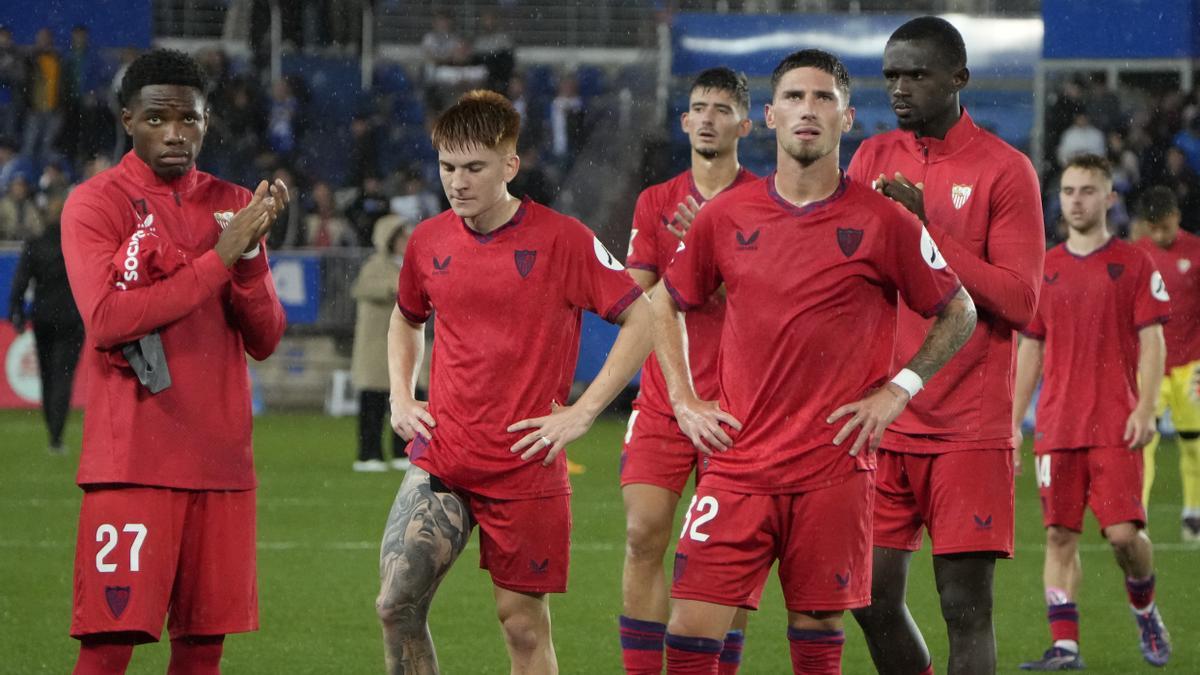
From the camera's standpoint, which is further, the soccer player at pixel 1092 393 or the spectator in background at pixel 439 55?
the spectator in background at pixel 439 55

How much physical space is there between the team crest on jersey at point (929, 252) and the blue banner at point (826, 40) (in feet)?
67.5

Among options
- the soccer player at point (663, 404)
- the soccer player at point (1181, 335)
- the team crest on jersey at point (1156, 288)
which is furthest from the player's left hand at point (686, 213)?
the soccer player at point (1181, 335)

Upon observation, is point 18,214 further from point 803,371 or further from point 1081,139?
point 803,371

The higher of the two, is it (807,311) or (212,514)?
(807,311)

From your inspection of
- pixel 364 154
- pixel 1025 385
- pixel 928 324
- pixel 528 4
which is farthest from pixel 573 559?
pixel 528 4

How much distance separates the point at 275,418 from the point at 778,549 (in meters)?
15.3

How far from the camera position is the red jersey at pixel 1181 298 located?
1159 cm

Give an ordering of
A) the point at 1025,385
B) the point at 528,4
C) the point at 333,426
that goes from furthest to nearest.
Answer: the point at 528,4 → the point at 333,426 → the point at 1025,385

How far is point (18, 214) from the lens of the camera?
2131 cm

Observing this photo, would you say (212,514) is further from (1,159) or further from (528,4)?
(528,4)

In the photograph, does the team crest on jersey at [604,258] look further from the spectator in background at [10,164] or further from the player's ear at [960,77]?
the spectator in background at [10,164]

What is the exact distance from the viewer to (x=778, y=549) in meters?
5.04

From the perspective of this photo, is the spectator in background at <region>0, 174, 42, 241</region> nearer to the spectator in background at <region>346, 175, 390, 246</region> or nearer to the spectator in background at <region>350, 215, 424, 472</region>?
the spectator in background at <region>346, 175, 390, 246</region>

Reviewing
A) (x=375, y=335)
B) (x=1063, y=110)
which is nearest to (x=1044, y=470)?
(x=375, y=335)
